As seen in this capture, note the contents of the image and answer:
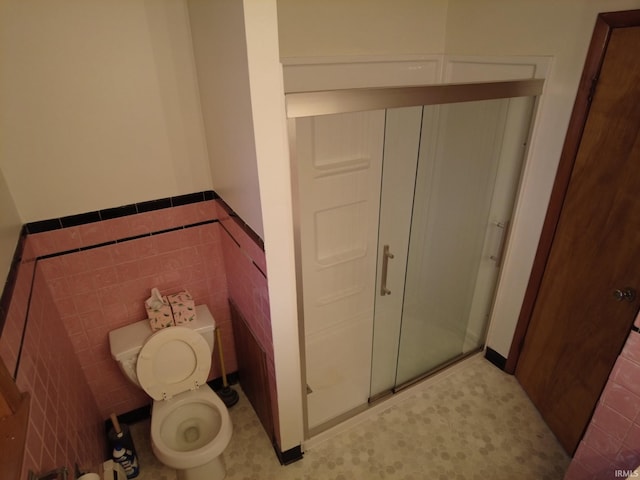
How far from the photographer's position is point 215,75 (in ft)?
4.66

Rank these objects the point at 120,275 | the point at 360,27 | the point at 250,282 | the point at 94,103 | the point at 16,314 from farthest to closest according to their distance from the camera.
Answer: the point at 360,27 < the point at 120,275 < the point at 250,282 < the point at 94,103 < the point at 16,314

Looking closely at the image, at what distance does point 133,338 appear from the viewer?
5.94 ft

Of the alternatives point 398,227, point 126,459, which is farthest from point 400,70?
point 126,459

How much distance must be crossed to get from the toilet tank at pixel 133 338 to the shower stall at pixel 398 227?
52cm

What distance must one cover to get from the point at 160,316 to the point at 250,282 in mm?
527

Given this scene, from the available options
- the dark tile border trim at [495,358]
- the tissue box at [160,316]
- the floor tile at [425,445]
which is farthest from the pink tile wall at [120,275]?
the dark tile border trim at [495,358]

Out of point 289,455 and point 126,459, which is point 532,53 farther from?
point 126,459

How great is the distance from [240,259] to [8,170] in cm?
97

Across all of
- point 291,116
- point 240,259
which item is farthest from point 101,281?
point 291,116

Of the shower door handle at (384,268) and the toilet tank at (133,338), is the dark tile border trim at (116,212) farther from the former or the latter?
the shower door handle at (384,268)

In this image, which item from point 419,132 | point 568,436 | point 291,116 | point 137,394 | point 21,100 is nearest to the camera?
point 291,116

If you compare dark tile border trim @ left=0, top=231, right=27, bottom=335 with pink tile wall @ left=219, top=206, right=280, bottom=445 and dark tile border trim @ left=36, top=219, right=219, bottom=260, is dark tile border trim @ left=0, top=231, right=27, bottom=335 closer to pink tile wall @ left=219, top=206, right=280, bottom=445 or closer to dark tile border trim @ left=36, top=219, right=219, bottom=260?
dark tile border trim @ left=36, top=219, right=219, bottom=260

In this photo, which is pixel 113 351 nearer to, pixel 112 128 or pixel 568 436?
pixel 112 128

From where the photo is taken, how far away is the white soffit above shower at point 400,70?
1791mm
